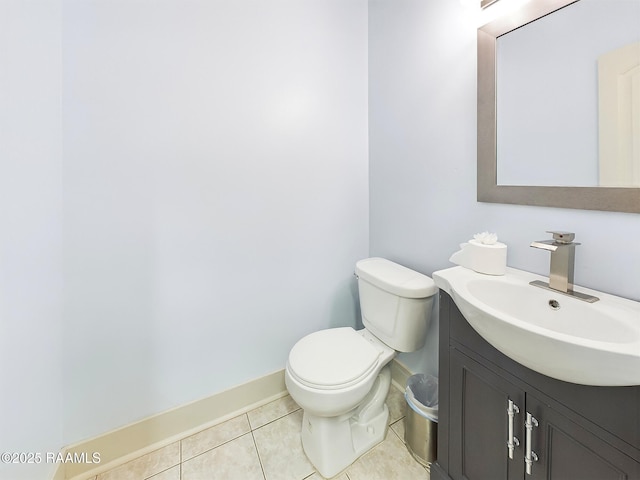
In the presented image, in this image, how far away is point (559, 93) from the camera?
94cm

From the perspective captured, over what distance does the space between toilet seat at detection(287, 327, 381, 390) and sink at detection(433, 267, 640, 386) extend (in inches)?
19.4

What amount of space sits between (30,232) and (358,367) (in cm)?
125

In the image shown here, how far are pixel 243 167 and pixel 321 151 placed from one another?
46cm

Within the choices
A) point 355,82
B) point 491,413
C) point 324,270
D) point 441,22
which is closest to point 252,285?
point 324,270

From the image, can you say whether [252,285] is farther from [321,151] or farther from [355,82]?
[355,82]

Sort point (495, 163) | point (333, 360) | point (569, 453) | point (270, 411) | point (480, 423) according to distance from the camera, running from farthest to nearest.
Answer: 1. point (270, 411)
2. point (333, 360)
3. point (495, 163)
4. point (480, 423)
5. point (569, 453)

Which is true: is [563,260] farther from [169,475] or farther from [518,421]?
[169,475]

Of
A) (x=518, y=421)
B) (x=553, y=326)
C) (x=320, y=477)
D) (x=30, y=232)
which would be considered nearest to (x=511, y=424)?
(x=518, y=421)

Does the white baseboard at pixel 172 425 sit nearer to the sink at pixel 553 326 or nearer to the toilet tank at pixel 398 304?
the toilet tank at pixel 398 304

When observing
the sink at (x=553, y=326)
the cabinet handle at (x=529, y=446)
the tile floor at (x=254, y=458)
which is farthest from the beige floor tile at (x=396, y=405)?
the sink at (x=553, y=326)

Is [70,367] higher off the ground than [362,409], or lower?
higher

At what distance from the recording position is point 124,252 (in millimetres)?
1202

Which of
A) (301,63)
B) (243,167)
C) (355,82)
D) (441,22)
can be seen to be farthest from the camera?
(355,82)

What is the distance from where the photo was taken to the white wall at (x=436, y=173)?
0.86 m
